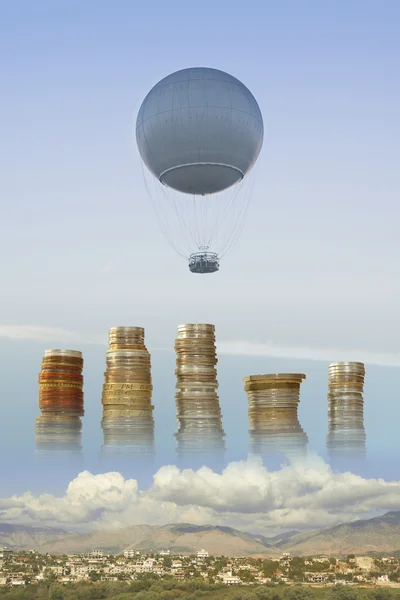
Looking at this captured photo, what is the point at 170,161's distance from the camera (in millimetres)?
44469

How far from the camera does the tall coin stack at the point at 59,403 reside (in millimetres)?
43781

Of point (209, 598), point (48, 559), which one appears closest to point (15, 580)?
point (48, 559)

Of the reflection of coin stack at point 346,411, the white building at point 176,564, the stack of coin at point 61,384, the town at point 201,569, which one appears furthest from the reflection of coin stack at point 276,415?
the white building at point 176,564

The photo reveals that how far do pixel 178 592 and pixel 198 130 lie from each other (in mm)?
46723

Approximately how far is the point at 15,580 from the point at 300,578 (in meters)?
27.8

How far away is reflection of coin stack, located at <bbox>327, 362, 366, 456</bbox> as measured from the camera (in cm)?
4822

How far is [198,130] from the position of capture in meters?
43.1

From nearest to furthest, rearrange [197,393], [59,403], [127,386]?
[197,393] → [127,386] → [59,403]

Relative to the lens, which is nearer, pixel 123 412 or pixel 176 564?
pixel 123 412

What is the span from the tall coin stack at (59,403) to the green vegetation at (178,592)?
3314cm

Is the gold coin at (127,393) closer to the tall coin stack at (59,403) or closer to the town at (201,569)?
the tall coin stack at (59,403)

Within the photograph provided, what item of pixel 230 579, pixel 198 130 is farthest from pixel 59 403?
pixel 230 579

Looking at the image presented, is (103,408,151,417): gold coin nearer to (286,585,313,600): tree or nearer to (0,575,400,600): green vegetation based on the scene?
(0,575,400,600): green vegetation

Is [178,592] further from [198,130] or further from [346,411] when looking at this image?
[198,130]
